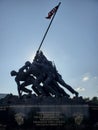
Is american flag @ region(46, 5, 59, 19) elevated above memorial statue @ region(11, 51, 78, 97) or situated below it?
above

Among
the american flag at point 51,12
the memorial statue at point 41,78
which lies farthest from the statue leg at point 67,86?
the american flag at point 51,12

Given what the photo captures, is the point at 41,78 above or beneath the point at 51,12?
beneath

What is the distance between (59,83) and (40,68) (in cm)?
175

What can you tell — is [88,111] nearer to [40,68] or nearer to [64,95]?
[64,95]

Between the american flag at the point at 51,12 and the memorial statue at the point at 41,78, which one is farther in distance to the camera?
the american flag at the point at 51,12

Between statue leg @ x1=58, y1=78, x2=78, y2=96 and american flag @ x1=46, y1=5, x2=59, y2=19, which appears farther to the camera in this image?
american flag @ x1=46, y1=5, x2=59, y2=19

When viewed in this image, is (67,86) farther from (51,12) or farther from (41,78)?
(51,12)

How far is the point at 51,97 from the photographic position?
18.1 m

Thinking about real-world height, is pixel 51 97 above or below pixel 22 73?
below

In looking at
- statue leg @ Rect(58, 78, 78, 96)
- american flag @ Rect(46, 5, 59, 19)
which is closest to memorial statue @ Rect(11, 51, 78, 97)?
statue leg @ Rect(58, 78, 78, 96)

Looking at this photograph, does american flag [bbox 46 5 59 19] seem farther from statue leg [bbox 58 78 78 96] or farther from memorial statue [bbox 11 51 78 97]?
statue leg [bbox 58 78 78 96]

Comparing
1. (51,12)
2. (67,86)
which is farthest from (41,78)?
(51,12)

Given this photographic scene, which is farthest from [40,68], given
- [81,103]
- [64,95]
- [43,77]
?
[81,103]

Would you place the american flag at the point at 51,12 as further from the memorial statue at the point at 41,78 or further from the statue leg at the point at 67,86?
the statue leg at the point at 67,86
